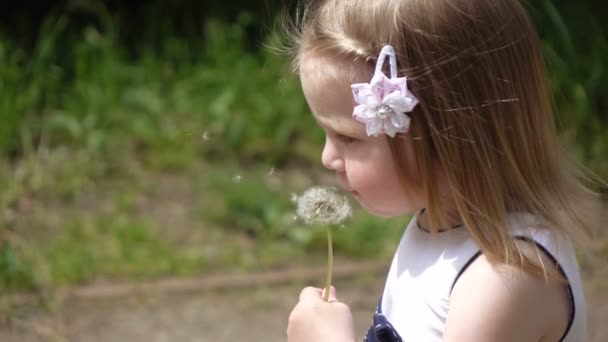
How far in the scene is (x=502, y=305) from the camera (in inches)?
54.4

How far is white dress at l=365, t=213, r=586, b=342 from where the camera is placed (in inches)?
57.5

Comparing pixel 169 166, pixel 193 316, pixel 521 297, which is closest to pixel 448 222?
pixel 521 297

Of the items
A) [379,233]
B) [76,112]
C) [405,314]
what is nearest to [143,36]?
[76,112]

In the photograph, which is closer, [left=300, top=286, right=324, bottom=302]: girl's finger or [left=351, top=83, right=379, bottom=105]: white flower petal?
[left=351, top=83, right=379, bottom=105]: white flower petal

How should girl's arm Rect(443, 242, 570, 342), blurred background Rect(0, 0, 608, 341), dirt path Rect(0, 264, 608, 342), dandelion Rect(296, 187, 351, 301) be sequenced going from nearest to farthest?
girl's arm Rect(443, 242, 570, 342) → dandelion Rect(296, 187, 351, 301) → dirt path Rect(0, 264, 608, 342) → blurred background Rect(0, 0, 608, 341)

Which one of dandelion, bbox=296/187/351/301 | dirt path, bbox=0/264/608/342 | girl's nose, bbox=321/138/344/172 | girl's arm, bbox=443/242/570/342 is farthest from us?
dirt path, bbox=0/264/608/342

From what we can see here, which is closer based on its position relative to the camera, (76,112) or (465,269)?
(465,269)

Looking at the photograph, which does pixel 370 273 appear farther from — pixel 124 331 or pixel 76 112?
pixel 76 112

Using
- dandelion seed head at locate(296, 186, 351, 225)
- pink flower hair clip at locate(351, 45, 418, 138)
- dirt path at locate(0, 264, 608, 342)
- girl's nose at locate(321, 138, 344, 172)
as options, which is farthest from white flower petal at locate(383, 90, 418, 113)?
dirt path at locate(0, 264, 608, 342)

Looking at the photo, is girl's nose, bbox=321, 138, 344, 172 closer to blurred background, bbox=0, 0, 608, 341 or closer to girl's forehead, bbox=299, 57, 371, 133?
girl's forehead, bbox=299, 57, 371, 133

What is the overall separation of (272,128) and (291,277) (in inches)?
36.5

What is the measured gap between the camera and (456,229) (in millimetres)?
1542

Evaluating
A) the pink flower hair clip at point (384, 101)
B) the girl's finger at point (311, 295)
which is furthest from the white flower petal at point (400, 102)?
the girl's finger at point (311, 295)

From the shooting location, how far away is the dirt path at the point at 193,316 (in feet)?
9.32
